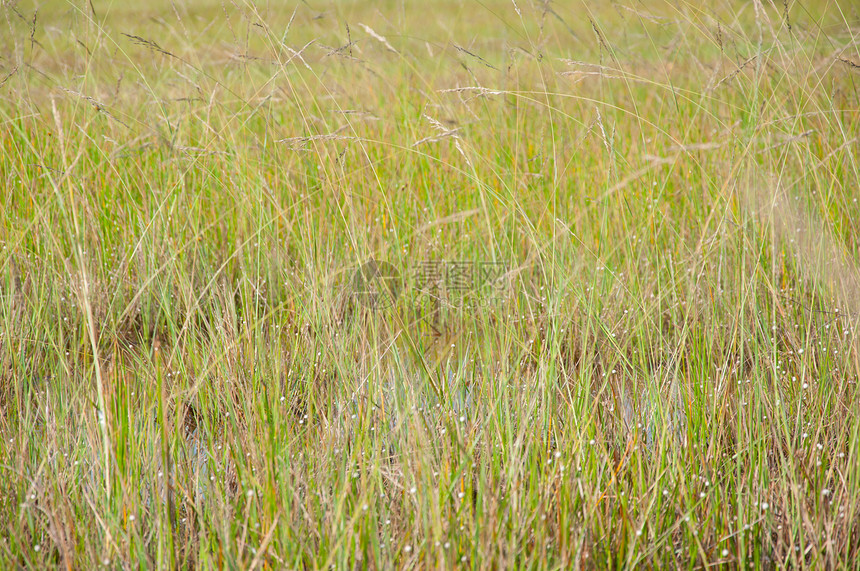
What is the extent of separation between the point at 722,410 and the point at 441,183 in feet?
5.77

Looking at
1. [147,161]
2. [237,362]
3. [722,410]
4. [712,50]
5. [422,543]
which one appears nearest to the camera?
[422,543]

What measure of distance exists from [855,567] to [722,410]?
42 cm

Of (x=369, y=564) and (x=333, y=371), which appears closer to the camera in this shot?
(x=369, y=564)

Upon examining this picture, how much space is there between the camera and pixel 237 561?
1.23m

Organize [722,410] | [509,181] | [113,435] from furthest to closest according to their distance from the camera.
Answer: [509,181] < [722,410] < [113,435]

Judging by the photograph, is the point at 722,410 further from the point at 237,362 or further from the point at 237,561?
the point at 237,362

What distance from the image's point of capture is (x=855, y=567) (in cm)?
125

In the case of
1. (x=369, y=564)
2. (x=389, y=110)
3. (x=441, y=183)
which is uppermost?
(x=389, y=110)

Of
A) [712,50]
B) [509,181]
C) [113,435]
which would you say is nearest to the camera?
[113,435]

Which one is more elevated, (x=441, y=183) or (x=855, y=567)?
(x=441, y=183)

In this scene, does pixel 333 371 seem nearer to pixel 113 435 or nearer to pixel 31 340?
pixel 113 435

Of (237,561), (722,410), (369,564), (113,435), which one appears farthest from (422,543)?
(722,410)

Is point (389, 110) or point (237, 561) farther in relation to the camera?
point (389, 110)

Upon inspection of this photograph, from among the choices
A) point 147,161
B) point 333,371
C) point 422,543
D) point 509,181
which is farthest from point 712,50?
point 422,543
